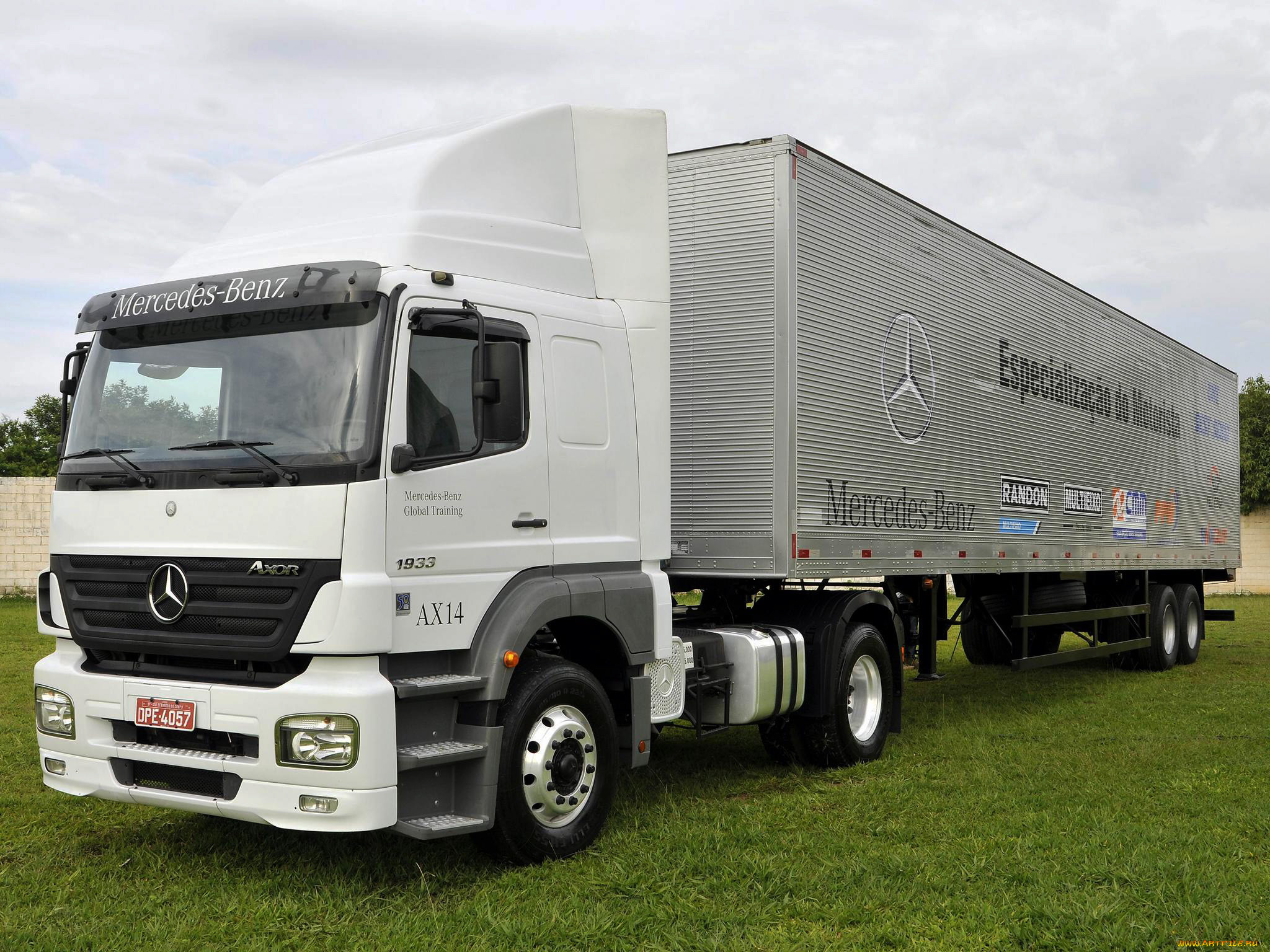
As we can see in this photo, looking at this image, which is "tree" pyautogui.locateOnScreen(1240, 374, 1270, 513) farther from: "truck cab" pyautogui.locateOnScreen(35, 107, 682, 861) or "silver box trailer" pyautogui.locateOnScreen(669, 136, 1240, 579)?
"truck cab" pyautogui.locateOnScreen(35, 107, 682, 861)

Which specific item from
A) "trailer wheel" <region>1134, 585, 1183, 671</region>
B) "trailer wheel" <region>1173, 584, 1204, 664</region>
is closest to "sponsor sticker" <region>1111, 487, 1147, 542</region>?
"trailer wheel" <region>1134, 585, 1183, 671</region>

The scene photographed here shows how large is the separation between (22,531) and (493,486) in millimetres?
20039

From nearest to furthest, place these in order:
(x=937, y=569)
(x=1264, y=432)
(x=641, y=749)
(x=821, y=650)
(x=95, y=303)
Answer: (x=95, y=303), (x=641, y=749), (x=821, y=650), (x=937, y=569), (x=1264, y=432)

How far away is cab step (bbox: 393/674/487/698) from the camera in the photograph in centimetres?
522

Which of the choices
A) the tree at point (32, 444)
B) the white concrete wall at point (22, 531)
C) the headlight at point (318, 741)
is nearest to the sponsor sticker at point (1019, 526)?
the headlight at point (318, 741)

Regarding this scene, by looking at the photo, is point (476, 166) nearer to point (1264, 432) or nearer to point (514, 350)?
point (514, 350)

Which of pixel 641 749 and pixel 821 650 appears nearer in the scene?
pixel 641 749

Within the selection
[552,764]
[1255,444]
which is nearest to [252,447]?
[552,764]

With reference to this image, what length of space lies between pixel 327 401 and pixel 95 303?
5.45 feet

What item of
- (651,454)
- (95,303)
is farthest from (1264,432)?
(95,303)

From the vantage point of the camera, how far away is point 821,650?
26.7 feet

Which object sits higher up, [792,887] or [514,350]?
[514,350]

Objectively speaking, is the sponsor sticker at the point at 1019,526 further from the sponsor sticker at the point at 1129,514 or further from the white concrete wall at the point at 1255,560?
the white concrete wall at the point at 1255,560

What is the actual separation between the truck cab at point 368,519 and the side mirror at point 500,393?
0.6 inches
